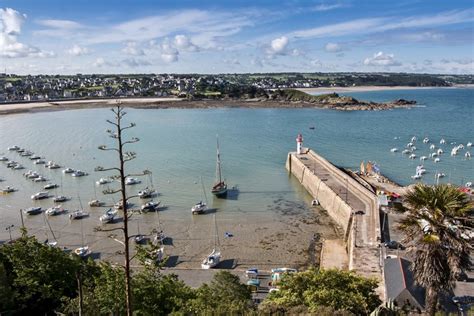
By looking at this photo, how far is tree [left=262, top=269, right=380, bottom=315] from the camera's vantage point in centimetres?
1430

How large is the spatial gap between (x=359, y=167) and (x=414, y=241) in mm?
45828

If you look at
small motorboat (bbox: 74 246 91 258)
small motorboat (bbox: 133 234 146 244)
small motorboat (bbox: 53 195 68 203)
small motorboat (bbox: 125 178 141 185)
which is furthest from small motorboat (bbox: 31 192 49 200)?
small motorboat (bbox: 133 234 146 244)

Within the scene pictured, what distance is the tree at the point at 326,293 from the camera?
46.9 feet

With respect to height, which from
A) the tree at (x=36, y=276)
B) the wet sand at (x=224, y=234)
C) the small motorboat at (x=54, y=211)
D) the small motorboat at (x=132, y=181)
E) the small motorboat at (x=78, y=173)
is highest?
the tree at (x=36, y=276)

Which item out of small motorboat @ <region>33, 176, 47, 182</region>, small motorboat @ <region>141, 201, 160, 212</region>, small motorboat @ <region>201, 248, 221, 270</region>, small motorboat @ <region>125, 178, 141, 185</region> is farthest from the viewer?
small motorboat @ <region>33, 176, 47, 182</region>

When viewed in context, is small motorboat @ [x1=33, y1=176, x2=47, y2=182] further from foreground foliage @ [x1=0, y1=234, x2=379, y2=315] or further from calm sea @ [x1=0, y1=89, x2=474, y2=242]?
foreground foliage @ [x1=0, y1=234, x2=379, y2=315]

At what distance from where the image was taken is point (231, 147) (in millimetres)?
69625

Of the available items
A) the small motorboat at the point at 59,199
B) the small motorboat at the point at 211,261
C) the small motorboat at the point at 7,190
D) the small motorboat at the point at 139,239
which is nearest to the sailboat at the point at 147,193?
the small motorboat at the point at 59,199

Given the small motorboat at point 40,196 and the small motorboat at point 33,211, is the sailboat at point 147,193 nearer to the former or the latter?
the small motorboat at point 33,211

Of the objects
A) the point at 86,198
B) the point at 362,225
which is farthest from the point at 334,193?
the point at 86,198

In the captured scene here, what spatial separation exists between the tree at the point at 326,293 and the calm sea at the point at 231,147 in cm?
2132

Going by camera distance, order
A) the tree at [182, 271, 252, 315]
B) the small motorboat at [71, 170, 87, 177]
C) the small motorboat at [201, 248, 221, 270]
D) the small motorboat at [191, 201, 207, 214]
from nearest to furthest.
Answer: the tree at [182, 271, 252, 315] < the small motorboat at [201, 248, 221, 270] < the small motorboat at [191, 201, 207, 214] < the small motorboat at [71, 170, 87, 177]

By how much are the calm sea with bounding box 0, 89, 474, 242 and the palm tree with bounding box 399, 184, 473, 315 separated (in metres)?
26.2

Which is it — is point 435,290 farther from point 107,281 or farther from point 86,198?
point 86,198
